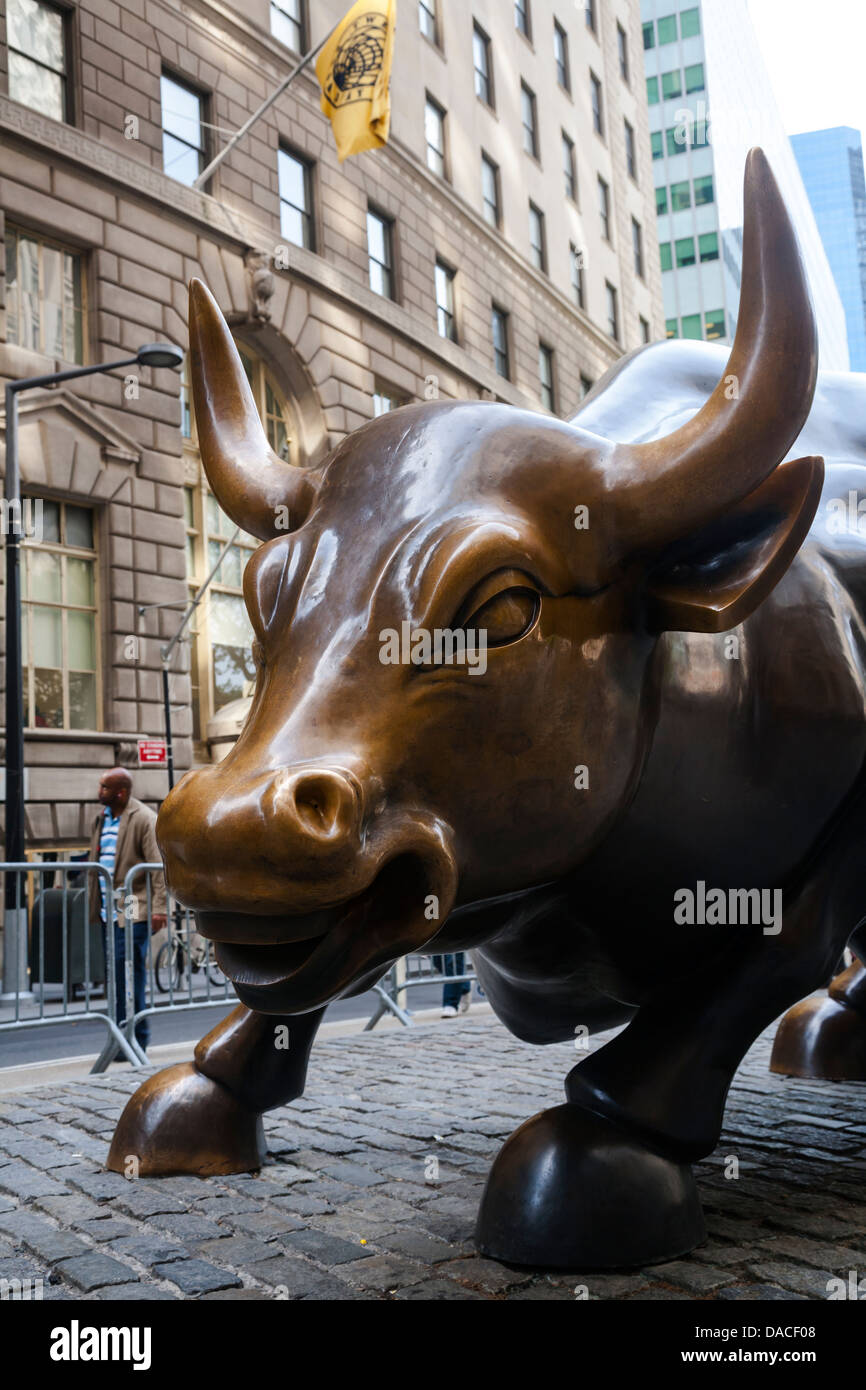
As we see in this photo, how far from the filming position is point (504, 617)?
232 centimetres

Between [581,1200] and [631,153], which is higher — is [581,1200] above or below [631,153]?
below

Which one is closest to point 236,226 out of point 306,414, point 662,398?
point 306,414

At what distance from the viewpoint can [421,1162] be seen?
146 inches

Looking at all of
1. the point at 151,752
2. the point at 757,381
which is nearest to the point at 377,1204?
the point at 757,381

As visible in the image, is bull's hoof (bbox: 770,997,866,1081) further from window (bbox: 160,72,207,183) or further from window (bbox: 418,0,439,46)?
window (bbox: 418,0,439,46)

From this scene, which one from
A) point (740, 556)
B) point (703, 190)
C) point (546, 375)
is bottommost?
point (740, 556)

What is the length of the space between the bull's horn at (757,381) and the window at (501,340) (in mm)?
27406

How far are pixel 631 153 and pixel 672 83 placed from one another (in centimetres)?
2079

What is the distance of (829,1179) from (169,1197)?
178cm

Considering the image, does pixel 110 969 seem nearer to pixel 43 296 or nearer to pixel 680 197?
pixel 43 296

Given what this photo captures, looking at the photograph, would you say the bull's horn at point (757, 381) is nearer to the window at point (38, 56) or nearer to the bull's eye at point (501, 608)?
the bull's eye at point (501, 608)

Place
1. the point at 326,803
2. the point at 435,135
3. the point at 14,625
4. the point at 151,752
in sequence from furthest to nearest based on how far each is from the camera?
the point at 435,135 → the point at 151,752 → the point at 14,625 → the point at 326,803
